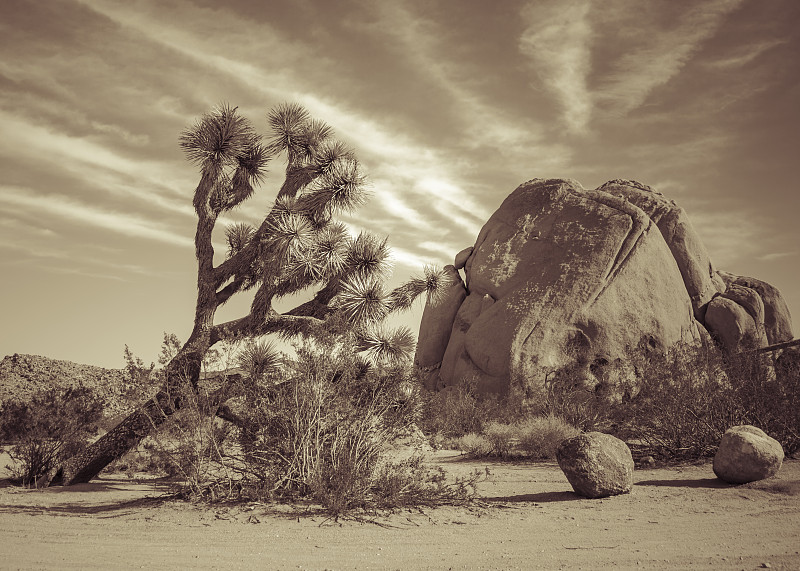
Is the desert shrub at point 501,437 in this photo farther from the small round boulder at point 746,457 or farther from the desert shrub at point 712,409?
the small round boulder at point 746,457

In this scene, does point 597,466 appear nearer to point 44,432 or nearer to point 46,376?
point 44,432

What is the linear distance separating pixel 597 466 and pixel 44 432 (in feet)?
28.7

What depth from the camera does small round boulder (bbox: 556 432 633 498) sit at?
827 centimetres

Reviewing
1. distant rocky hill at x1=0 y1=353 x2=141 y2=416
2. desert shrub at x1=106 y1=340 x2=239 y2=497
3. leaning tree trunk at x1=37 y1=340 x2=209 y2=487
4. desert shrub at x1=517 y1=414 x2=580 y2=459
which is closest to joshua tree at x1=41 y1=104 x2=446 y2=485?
leaning tree trunk at x1=37 y1=340 x2=209 y2=487

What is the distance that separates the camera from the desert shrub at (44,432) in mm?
10328

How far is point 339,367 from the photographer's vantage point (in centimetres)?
836

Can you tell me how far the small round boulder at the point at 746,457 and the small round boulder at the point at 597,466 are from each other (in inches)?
63.1

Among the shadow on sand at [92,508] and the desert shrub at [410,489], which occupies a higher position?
the desert shrub at [410,489]

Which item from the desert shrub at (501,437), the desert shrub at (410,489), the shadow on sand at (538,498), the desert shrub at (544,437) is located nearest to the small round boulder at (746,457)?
the shadow on sand at (538,498)

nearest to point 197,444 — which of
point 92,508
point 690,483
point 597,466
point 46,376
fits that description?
point 92,508

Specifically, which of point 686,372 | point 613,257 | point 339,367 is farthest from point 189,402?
point 613,257

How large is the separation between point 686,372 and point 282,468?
873 centimetres

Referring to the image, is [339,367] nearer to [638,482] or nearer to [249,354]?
[249,354]

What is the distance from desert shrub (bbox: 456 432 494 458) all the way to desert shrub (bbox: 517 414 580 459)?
72 cm
